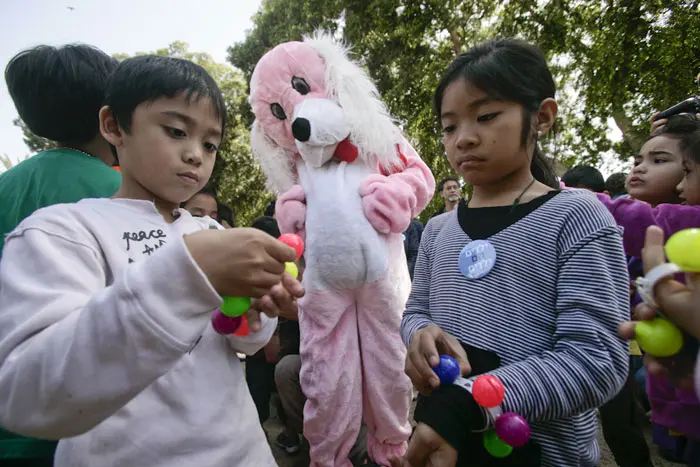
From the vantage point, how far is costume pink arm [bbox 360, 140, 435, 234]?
2.12 metres

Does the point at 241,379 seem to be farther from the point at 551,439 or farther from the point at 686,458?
the point at 686,458

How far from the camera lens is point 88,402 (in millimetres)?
665

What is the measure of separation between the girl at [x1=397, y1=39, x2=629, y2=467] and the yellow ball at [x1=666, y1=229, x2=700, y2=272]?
31 centimetres

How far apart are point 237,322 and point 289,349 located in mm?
2097

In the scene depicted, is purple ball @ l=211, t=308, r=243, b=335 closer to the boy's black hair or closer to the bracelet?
the bracelet

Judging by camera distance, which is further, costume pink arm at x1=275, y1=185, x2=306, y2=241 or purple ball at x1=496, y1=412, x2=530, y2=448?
costume pink arm at x1=275, y1=185, x2=306, y2=241

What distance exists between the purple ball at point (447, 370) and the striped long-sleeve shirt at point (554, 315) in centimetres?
10

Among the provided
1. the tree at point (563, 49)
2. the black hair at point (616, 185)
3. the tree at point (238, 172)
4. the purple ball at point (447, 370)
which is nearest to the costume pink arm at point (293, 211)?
the purple ball at point (447, 370)

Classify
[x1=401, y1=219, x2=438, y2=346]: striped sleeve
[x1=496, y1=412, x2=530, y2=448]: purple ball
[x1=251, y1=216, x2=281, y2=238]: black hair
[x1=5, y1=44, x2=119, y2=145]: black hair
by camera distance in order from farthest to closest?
[x1=251, y1=216, x2=281, y2=238]: black hair → [x1=5, y1=44, x2=119, y2=145]: black hair → [x1=401, y1=219, x2=438, y2=346]: striped sleeve → [x1=496, y1=412, x2=530, y2=448]: purple ball

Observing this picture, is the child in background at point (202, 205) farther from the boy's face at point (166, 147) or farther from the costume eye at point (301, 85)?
the boy's face at point (166, 147)

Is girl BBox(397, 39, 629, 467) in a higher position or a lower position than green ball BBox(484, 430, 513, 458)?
higher

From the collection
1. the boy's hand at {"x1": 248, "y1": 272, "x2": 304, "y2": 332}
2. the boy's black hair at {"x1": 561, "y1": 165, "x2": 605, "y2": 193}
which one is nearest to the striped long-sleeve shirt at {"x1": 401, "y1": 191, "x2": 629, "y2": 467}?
the boy's hand at {"x1": 248, "y1": 272, "x2": 304, "y2": 332}

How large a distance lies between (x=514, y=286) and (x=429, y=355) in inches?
11.8

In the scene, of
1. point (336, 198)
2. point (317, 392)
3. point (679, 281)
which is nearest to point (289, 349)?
point (317, 392)
